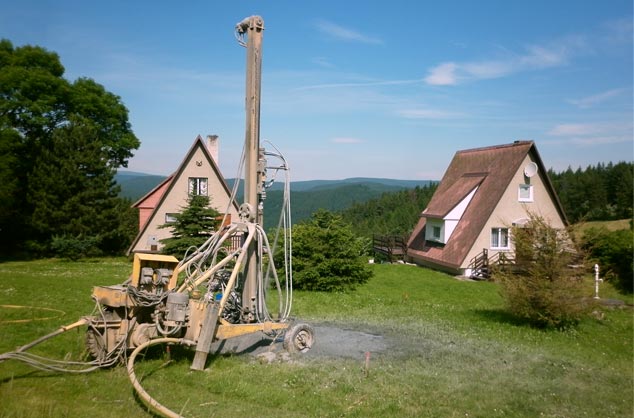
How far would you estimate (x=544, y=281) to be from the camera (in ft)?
47.9

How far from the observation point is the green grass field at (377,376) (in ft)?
23.8

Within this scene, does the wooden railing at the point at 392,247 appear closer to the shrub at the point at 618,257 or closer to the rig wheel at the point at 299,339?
the shrub at the point at 618,257

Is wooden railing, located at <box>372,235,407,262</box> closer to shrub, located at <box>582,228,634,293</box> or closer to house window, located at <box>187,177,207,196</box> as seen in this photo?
shrub, located at <box>582,228,634,293</box>

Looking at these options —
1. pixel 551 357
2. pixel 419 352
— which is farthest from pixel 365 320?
pixel 551 357

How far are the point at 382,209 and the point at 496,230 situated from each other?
55.1m

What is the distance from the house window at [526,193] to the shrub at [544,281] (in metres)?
15.2

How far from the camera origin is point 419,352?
11.1 meters

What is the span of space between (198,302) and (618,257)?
25.6 metres

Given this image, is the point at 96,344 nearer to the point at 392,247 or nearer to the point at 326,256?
the point at 326,256

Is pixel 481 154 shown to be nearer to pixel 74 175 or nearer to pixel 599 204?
pixel 74 175

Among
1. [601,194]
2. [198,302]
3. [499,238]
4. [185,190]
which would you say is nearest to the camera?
[198,302]

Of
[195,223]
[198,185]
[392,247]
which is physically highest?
[198,185]

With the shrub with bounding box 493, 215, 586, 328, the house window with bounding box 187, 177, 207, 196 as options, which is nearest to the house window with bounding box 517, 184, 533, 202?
the shrub with bounding box 493, 215, 586, 328

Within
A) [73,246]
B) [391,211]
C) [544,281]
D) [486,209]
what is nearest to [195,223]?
[73,246]
